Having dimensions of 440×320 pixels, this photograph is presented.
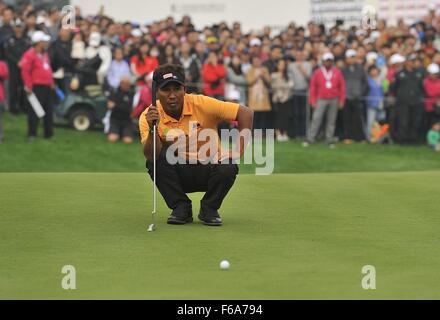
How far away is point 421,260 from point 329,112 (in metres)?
15.5

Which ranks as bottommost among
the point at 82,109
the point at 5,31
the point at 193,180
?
the point at 193,180

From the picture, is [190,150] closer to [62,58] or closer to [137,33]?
[62,58]

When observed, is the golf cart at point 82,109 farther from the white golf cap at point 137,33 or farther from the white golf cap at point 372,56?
the white golf cap at point 372,56

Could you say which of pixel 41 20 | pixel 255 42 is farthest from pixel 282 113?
pixel 41 20

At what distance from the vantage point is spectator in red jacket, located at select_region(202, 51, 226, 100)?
2425 cm

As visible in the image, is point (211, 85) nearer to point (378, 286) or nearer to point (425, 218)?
point (425, 218)

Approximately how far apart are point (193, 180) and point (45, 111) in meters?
12.3

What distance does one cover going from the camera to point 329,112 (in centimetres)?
2408

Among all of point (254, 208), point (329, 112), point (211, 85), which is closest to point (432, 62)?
point (329, 112)

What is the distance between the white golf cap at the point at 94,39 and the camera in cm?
2529

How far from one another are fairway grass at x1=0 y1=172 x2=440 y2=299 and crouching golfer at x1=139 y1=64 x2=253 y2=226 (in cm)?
28

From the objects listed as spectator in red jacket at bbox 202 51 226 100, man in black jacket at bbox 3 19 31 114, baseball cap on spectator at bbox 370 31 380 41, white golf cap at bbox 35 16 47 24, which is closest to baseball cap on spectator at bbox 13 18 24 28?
man in black jacket at bbox 3 19 31 114

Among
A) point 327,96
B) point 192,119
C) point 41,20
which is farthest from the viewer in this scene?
point 41,20

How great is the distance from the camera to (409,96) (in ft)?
80.5
